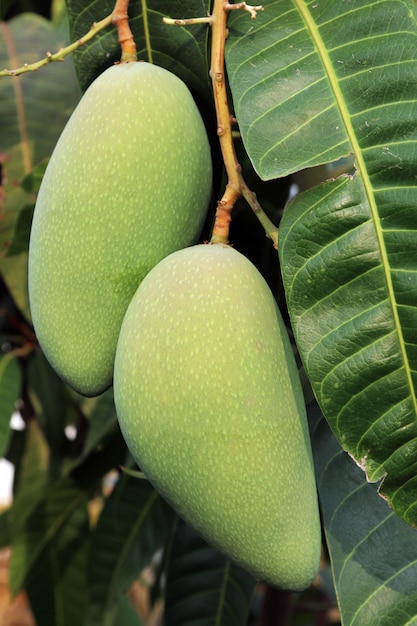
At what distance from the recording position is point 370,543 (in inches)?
27.5

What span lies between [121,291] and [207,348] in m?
0.12

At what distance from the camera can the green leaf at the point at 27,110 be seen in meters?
Answer: 1.15

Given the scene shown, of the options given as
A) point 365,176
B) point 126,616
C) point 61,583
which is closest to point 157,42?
point 365,176

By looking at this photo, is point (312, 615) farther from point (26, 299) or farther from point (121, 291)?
point (121, 291)

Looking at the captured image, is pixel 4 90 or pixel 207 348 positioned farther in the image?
pixel 4 90

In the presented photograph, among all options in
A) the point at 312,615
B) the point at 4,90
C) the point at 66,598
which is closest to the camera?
the point at 4,90

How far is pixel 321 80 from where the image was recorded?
65 centimetres

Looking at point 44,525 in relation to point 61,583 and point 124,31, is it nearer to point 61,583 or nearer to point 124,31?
point 61,583

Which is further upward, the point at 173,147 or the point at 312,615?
the point at 173,147

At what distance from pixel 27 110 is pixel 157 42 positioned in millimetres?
457

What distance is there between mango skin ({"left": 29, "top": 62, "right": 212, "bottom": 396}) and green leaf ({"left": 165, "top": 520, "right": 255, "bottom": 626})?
502mm

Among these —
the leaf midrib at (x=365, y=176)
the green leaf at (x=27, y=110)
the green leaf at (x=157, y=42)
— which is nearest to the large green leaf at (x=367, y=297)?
the leaf midrib at (x=365, y=176)

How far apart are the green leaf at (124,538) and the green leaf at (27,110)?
1.41 ft

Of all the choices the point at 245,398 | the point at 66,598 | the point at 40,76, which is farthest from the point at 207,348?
the point at 66,598
